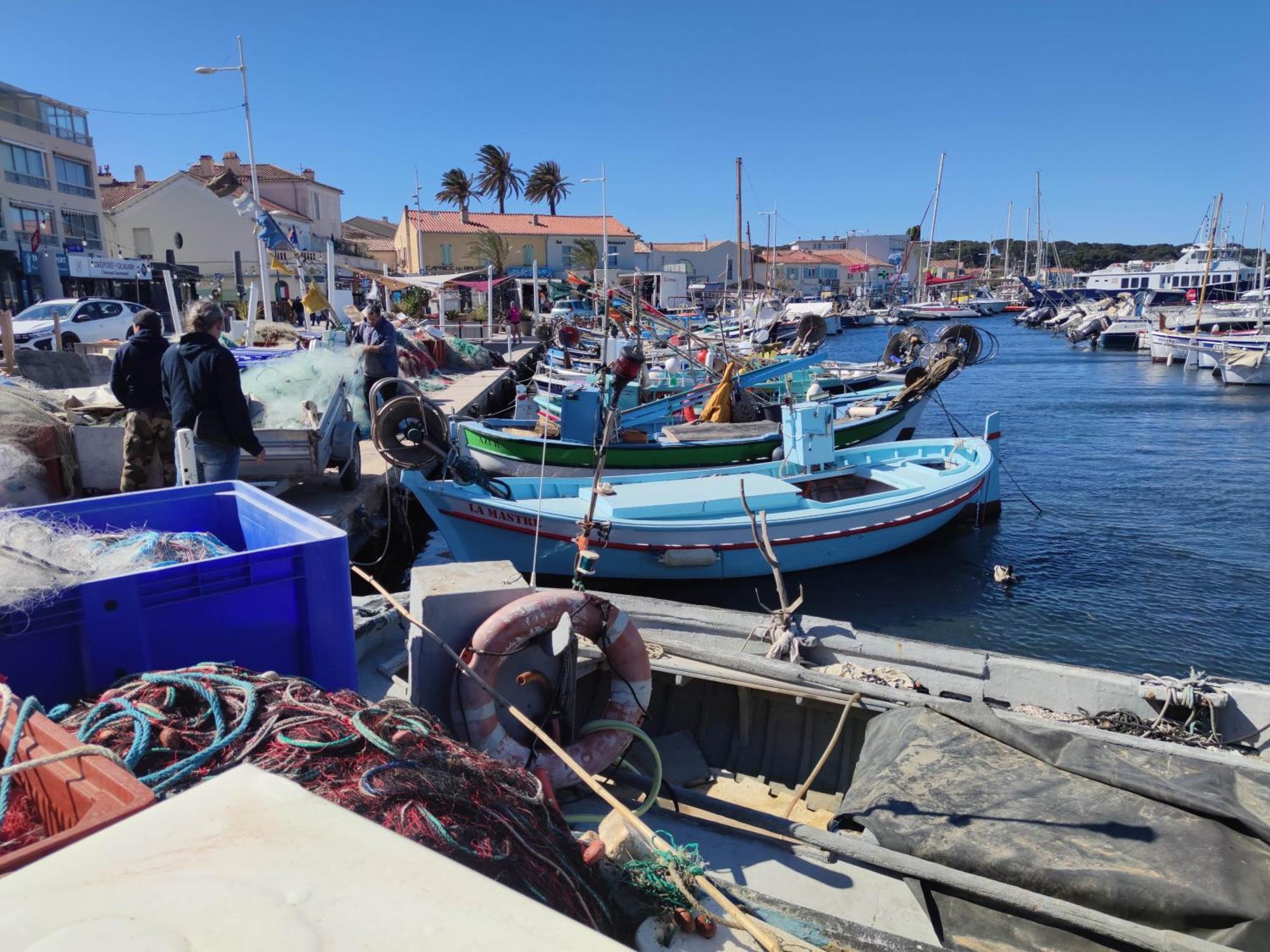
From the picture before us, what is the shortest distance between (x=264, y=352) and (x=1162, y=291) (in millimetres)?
68837

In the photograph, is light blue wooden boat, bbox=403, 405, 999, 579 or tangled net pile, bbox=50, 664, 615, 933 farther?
light blue wooden boat, bbox=403, 405, 999, 579

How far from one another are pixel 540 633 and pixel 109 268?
3450 cm

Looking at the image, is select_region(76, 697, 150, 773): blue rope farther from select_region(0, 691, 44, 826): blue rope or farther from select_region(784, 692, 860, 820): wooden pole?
select_region(784, 692, 860, 820): wooden pole

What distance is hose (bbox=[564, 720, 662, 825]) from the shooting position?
11.6 ft

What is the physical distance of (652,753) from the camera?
3.79 meters

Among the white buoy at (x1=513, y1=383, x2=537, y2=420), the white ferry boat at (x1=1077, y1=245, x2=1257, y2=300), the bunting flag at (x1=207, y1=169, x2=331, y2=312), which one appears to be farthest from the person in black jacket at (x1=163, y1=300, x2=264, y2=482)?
the white ferry boat at (x1=1077, y1=245, x2=1257, y2=300)

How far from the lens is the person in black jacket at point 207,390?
18.0 ft

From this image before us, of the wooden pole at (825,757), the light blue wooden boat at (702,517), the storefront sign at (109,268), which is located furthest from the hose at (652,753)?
the storefront sign at (109,268)

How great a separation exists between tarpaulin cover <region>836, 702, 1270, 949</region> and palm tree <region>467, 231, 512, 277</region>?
4314 centimetres

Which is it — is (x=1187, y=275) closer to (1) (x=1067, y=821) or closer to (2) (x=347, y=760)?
(1) (x=1067, y=821)

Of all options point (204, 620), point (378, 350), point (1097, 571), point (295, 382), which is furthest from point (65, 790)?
point (1097, 571)

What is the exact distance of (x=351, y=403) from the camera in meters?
10.7

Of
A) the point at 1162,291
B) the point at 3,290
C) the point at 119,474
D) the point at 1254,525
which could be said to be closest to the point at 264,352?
the point at 119,474

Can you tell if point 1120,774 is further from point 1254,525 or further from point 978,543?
point 1254,525
